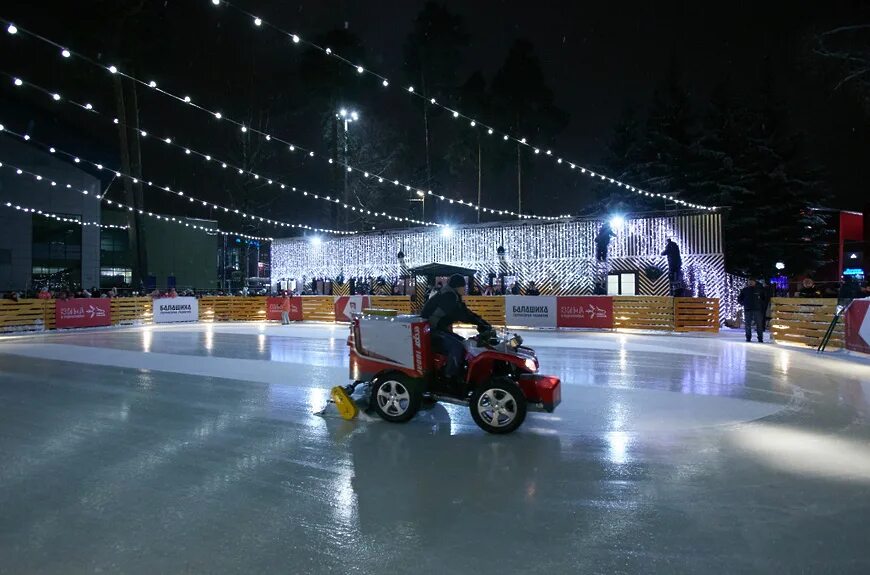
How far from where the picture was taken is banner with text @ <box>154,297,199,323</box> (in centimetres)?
2759

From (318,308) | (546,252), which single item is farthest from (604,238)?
(318,308)

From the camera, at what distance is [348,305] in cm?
2661

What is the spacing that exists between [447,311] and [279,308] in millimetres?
24145

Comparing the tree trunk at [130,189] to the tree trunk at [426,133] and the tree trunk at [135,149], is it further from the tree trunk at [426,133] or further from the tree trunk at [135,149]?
the tree trunk at [426,133]

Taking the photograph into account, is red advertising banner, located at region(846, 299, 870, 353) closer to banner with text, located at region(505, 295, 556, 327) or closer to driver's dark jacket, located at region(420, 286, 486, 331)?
banner with text, located at region(505, 295, 556, 327)

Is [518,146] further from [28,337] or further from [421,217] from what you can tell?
[28,337]

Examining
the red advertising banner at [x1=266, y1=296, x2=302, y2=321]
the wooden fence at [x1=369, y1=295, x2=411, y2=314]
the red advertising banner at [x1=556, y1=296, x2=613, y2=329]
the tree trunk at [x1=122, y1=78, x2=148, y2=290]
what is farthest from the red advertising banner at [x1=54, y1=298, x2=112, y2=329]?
the red advertising banner at [x1=556, y1=296, x2=613, y2=329]

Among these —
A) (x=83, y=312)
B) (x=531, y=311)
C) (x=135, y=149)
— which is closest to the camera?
(x=531, y=311)

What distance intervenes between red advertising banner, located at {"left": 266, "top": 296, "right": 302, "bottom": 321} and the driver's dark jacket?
23110 millimetres

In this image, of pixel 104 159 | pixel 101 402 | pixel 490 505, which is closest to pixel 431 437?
pixel 490 505

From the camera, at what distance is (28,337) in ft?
66.3

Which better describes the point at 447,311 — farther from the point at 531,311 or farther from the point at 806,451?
the point at 531,311

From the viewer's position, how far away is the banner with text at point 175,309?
A: 90.5ft

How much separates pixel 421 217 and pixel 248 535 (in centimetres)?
3606
